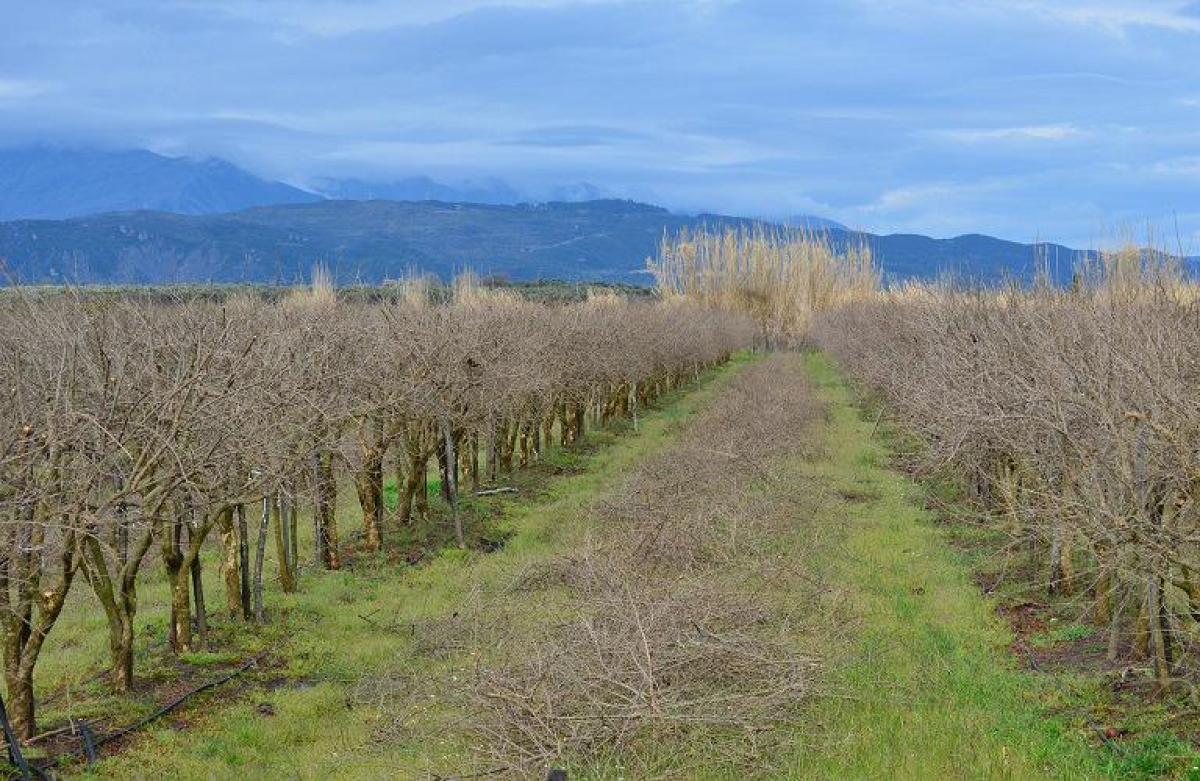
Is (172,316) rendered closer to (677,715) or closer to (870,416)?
(677,715)

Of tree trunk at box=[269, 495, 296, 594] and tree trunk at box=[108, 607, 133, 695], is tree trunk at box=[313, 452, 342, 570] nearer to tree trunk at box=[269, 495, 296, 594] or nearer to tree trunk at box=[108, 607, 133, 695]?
tree trunk at box=[269, 495, 296, 594]

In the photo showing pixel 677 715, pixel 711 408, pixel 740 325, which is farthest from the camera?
pixel 740 325

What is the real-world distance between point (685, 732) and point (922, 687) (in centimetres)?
276

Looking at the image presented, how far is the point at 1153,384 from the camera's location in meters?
9.83

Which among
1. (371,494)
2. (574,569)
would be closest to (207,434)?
(574,569)

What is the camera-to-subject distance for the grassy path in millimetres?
9375

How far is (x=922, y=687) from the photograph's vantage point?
11352mm

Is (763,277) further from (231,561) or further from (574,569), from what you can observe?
(231,561)

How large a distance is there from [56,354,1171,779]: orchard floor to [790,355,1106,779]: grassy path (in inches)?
1.0

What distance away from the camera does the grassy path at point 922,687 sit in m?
9.38

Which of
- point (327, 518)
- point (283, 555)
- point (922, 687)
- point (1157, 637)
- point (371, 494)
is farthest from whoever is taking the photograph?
point (371, 494)

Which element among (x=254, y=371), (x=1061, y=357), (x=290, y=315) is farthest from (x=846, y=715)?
(x=290, y=315)

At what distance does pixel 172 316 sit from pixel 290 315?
4173 millimetres

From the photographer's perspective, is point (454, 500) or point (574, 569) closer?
point (574, 569)
